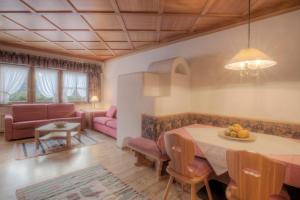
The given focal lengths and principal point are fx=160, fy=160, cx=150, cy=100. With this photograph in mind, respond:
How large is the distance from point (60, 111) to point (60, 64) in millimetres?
1574

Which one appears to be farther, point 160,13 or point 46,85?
point 46,85

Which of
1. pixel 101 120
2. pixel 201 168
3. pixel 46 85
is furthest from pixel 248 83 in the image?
pixel 46 85

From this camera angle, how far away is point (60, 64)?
5.32m

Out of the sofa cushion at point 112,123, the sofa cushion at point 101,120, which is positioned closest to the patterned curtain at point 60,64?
the sofa cushion at point 101,120

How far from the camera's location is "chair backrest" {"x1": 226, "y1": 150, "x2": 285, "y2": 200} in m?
1.12

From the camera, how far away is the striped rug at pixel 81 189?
6.57 feet

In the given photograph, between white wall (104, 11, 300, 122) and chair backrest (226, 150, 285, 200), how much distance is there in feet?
5.33

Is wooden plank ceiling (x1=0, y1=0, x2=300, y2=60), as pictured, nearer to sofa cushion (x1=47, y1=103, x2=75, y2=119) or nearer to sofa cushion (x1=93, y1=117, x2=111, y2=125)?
sofa cushion (x1=47, y1=103, x2=75, y2=119)

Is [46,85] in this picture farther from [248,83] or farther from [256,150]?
[256,150]

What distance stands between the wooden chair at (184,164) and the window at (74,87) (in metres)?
5.06

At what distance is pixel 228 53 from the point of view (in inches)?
113

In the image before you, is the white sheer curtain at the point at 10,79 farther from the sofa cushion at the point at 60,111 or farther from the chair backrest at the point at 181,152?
the chair backrest at the point at 181,152

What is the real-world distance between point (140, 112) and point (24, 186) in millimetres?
2048

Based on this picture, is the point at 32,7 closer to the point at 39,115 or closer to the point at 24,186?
the point at 24,186
